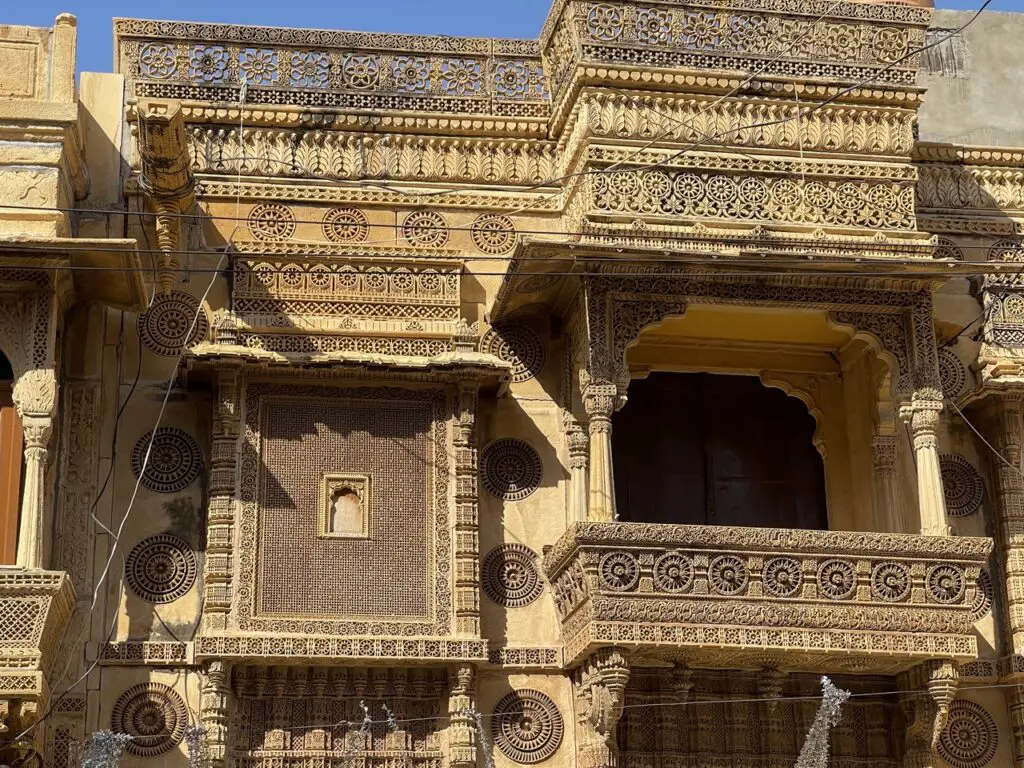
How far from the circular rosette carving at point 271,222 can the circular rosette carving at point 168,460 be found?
138 cm

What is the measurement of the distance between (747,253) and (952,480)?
2.31 meters

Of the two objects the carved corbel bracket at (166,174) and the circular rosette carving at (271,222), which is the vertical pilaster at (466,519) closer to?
the circular rosette carving at (271,222)

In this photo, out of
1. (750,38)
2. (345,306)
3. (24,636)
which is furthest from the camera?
(750,38)

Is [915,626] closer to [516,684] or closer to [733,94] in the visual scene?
[516,684]

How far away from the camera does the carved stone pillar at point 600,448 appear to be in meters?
10.7

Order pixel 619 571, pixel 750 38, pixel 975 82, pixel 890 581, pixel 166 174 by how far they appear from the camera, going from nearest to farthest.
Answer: pixel 619 571 < pixel 890 581 < pixel 166 174 < pixel 750 38 < pixel 975 82

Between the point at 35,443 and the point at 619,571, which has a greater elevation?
the point at 35,443

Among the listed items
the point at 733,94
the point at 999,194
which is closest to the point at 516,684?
the point at 733,94

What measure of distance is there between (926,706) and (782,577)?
1274 mm

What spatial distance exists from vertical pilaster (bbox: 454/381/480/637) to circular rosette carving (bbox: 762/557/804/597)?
5.71 ft

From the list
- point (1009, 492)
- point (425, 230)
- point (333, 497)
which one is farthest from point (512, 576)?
point (1009, 492)

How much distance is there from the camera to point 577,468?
1098 cm

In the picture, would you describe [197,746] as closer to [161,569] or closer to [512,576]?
Result: [161,569]

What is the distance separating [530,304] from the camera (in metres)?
11.5
